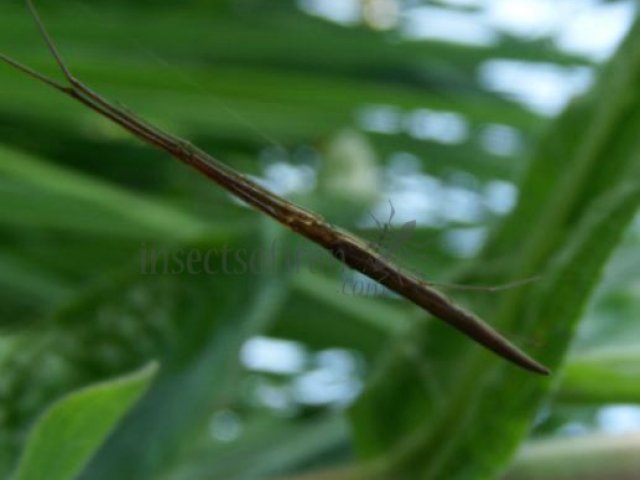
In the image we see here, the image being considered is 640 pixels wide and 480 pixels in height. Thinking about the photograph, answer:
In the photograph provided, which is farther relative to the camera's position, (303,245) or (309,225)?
(303,245)

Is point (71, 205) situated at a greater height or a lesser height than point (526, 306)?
greater

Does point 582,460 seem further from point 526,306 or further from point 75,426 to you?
point 75,426

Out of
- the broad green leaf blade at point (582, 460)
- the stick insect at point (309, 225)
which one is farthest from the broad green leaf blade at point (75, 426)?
the broad green leaf blade at point (582, 460)

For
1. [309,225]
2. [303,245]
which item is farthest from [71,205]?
[309,225]

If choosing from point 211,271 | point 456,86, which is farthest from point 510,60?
point 211,271

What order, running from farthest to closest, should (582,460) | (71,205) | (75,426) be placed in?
1. (71,205)
2. (582,460)
3. (75,426)

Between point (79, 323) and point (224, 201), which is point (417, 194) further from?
point (79, 323)

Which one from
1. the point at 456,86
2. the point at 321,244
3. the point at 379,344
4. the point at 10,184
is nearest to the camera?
the point at 321,244
